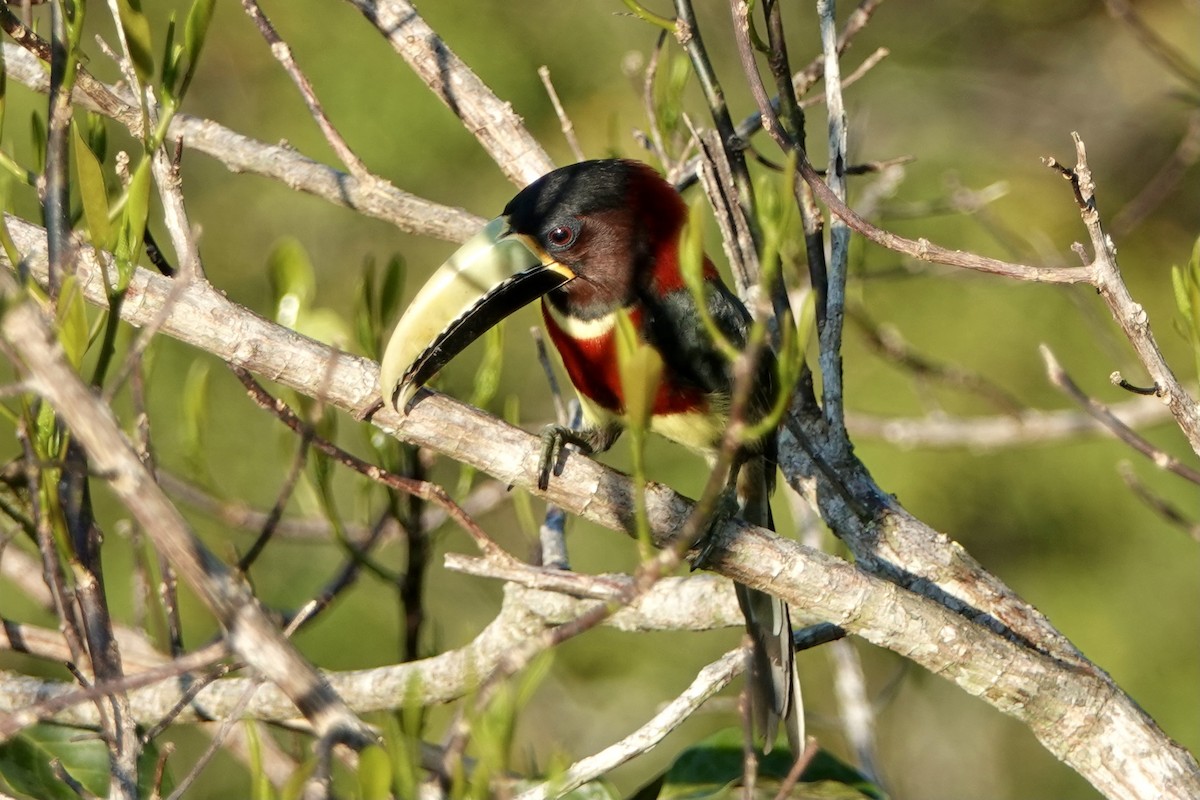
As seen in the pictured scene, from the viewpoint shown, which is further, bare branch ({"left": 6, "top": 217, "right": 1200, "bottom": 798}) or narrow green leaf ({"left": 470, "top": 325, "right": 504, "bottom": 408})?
narrow green leaf ({"left": 470, "top": 325, "right": 504, "bottom": 408})

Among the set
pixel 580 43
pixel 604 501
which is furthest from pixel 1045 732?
pixel 580 43

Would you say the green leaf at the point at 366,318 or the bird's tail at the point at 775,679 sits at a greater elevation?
the green leaf at the point at 366,318

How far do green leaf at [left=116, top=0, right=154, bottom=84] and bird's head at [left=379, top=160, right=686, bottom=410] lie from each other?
0.53 metres

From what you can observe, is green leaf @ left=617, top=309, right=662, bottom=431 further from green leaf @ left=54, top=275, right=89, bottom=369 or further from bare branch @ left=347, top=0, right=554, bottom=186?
bare branch @ left=347, top=0, right=554, bottom=186

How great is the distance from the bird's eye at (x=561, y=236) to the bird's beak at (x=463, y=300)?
0.11 ft

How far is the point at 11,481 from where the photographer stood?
198 cm

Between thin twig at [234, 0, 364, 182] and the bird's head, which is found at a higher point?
thin twig at [234, 0, 364, 182]

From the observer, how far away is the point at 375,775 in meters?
1.00

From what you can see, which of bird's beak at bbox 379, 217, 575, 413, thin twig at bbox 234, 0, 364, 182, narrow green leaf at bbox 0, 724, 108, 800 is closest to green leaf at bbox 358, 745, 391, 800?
bird's beak at bbox 379, 217, 575, 413

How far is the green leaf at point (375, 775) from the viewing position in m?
1.00

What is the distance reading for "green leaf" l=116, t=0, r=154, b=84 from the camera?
145 cm

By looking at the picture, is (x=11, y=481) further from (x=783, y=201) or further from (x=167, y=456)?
(x=167, y=456)

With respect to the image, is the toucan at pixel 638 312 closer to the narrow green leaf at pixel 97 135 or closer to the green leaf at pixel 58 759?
the narrow green leaf at pixel 97 135

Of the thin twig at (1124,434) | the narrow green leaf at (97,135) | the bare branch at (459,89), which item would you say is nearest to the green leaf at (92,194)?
the narrow green leaf at (97,135)
